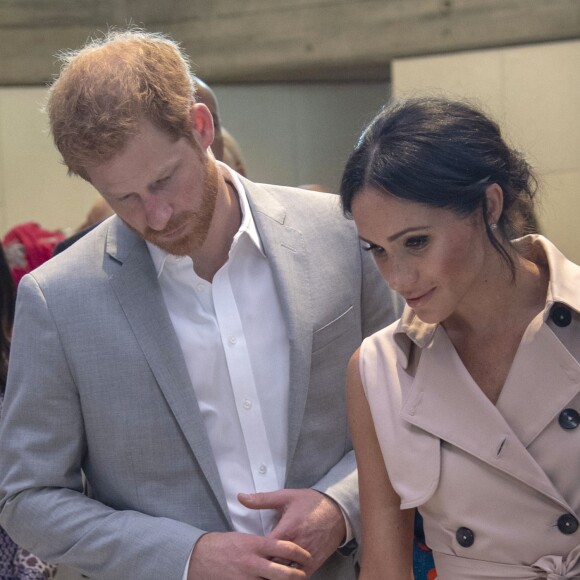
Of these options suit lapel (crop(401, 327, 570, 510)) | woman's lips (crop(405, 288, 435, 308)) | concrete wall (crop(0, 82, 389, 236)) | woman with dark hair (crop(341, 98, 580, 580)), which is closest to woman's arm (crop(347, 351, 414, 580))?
woman with dark hair (crop(341, 98, 580, 580))

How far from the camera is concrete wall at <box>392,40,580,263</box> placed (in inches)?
302

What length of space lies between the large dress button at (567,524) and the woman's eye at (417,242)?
552mm

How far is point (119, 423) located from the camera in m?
2.12

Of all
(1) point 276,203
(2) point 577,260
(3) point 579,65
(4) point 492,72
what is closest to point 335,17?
(4) point 492,72

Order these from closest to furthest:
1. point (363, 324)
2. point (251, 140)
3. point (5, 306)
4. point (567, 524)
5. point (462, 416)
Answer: point (567, 524) → point (462, 416) → point (363, 324) → point (5, 306) → point (251, 140)

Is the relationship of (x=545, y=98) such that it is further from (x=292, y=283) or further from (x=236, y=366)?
(x=236, y=366)

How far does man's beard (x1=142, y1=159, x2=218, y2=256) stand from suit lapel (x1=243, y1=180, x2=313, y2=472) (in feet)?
0.50

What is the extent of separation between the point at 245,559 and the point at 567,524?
62cm

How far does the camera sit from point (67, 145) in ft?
6.85

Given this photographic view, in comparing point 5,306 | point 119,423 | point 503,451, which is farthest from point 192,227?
point 5,306

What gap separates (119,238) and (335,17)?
6.37 metres

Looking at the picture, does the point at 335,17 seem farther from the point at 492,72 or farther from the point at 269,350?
the point at 269,350

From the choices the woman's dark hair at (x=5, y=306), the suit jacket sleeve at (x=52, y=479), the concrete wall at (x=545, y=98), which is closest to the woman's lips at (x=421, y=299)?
the suit jacket sleeve at (x=52, y=479)

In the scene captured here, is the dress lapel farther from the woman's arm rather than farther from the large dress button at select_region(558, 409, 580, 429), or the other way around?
the woman's arm
